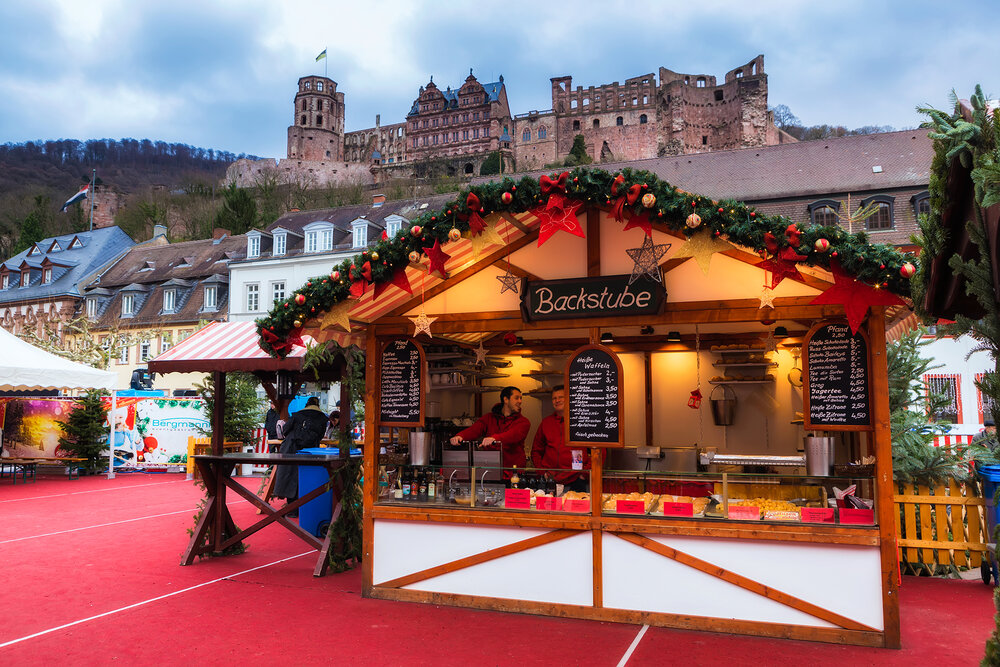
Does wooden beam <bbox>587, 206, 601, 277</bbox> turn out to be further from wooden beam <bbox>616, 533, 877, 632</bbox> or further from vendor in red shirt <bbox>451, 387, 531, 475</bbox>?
wooden beam <bbox>616, 533, 877, 632</bbox>

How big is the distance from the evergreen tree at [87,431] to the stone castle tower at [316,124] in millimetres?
70240

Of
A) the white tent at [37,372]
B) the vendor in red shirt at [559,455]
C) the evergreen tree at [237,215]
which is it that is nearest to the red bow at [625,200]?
the vendor in red shirt at [559,455]

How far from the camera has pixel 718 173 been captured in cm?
2839

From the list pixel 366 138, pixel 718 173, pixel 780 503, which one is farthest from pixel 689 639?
pixel 366 138

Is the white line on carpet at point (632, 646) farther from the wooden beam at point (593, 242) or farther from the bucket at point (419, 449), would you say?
the wooden beam at point (593, 242)

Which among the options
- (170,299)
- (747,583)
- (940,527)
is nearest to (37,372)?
(747,583)

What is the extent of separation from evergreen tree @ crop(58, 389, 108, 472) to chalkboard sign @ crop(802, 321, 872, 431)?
1661cm

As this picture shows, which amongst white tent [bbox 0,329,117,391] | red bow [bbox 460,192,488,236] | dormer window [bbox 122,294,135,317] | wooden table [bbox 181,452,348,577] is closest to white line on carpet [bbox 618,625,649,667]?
red bow [bbox 460,192,488,236]

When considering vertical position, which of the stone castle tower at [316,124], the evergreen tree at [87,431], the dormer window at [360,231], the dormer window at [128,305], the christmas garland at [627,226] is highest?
the stone castle tower at [316,124]

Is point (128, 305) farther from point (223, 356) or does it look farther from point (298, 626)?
point (298, 626)

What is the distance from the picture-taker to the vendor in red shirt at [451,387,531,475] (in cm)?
681

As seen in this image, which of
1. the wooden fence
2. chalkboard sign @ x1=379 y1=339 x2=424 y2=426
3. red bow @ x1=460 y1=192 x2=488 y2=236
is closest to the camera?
red bow @ x1=460 y1=192 x2=488 y2=236

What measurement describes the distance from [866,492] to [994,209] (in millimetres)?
3591

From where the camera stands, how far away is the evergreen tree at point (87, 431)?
1698cm
